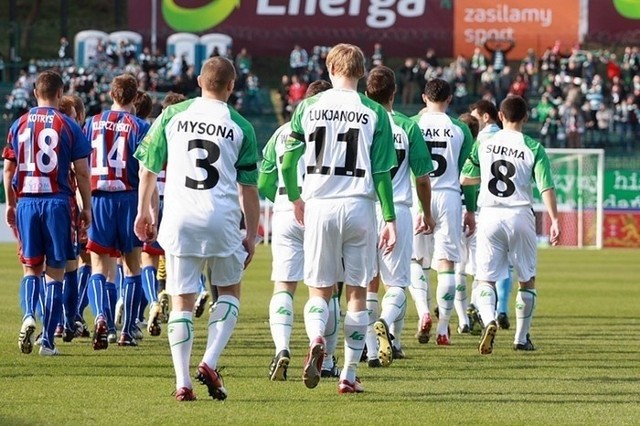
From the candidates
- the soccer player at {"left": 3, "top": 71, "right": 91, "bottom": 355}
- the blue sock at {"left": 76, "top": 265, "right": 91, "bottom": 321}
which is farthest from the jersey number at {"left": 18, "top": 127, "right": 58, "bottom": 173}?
the blue sock at {"left": 76, "top": 265, "right": 91, "bottom": 321}

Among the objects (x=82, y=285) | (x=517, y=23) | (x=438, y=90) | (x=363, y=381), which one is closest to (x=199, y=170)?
(x=363, y=381)

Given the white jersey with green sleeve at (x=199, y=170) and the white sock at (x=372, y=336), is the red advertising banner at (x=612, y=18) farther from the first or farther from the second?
the white jersey with green sleeve at (x=199, y=170)

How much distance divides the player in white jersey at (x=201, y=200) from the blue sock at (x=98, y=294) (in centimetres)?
346

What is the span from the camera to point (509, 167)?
1280 centimetres

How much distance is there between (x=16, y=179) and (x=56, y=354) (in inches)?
57.6

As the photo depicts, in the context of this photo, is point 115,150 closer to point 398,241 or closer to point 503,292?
point 398,241

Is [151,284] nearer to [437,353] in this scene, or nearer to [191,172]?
[437,353]

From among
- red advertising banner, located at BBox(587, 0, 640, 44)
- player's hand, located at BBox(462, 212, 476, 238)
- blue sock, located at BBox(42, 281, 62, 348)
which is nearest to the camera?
blue sock, located at BBox(42, 281, 62, 348)

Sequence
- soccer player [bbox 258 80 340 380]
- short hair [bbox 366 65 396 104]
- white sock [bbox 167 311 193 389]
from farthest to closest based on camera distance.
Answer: short hair [bbox 366 65 396 104] < soccer player [bbox 258 80 340 380] < white sock [bbox 167 311 193 389]

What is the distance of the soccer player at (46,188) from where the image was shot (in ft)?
37.9

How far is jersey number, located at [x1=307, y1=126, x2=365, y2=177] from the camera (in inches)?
359

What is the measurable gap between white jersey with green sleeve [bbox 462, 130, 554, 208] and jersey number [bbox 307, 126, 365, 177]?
3.81m

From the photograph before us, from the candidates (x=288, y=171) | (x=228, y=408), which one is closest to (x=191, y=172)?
(x=288, y=171)

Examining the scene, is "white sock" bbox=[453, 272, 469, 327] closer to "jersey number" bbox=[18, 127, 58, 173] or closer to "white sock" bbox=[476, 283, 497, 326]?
"white sock" bbox=[476, 283, 497, 326]
